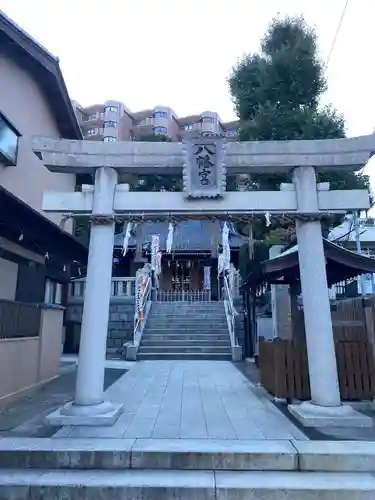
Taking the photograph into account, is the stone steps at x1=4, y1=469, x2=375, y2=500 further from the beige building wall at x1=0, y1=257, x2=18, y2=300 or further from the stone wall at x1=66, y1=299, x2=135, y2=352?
the stone wall at x1=66, y1=299, x2=135, y2=352

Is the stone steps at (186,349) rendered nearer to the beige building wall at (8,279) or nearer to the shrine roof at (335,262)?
the beige building wall at (8,279)

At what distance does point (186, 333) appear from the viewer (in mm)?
14859

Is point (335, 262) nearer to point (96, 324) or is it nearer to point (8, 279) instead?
point (96, 324)

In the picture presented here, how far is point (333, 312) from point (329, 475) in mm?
5365

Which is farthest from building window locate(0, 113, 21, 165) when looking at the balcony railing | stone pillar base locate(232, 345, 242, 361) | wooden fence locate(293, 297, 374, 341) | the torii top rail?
stone pillar base locate(232, 345, 242, 361)

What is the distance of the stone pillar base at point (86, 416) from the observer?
5129 millimetres

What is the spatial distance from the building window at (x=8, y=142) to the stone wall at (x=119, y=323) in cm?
822

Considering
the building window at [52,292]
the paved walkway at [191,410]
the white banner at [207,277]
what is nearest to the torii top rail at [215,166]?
the paved walkway at [191,410]

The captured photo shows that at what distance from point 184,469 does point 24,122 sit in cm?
1000

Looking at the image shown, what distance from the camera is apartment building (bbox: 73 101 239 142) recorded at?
51656 millimetres

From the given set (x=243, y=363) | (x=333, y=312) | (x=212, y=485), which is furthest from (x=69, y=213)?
(x=243, y=363)

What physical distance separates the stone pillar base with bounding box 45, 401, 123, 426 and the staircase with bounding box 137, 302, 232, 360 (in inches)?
315

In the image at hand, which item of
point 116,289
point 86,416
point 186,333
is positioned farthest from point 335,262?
point 116,289

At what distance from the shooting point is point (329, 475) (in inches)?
154
